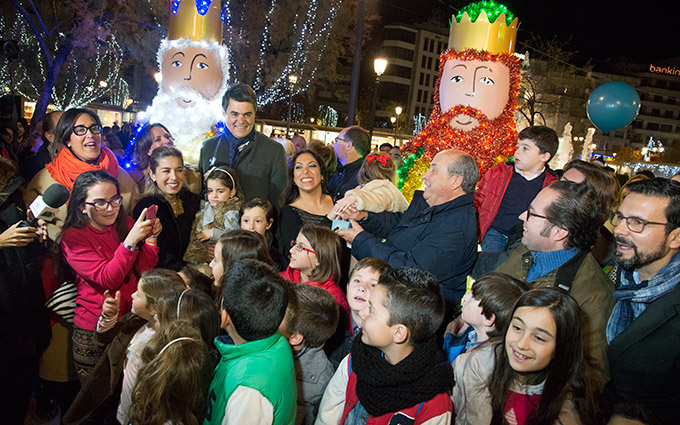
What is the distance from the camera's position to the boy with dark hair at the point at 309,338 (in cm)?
263

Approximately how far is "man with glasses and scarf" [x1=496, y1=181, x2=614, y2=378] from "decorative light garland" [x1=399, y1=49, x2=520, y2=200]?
12.0ft

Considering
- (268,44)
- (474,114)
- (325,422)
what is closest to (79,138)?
(325,422)

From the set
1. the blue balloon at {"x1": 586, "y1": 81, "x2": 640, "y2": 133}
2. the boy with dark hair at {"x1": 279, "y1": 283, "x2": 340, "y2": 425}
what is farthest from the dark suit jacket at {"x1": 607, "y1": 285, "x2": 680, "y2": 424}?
the blue balloon at {"x1": 586, "y1": 81, "x2": 640, "y2": 133}

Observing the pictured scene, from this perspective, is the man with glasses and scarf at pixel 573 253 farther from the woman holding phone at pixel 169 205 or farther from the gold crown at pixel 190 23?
the gold crown at pixel 190 23

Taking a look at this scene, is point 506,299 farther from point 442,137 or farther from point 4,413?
point 442,137

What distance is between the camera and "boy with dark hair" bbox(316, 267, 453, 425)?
2092mm

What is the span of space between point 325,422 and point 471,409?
0.79m

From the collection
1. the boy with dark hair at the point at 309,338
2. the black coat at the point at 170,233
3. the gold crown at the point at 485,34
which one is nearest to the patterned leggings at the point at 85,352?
the black coat at the point at 170,233

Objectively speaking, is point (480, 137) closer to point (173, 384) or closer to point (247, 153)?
point (247, 153)

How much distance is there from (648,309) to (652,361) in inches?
10.2

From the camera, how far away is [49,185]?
367 cm

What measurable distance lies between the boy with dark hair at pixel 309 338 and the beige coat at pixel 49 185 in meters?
2.13

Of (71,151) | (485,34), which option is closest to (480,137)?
(485,34)

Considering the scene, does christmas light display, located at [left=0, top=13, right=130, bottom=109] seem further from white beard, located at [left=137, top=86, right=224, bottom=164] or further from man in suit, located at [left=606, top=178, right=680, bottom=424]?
man in suit, located at [left=606, top=178, right=680, bottom=424]
